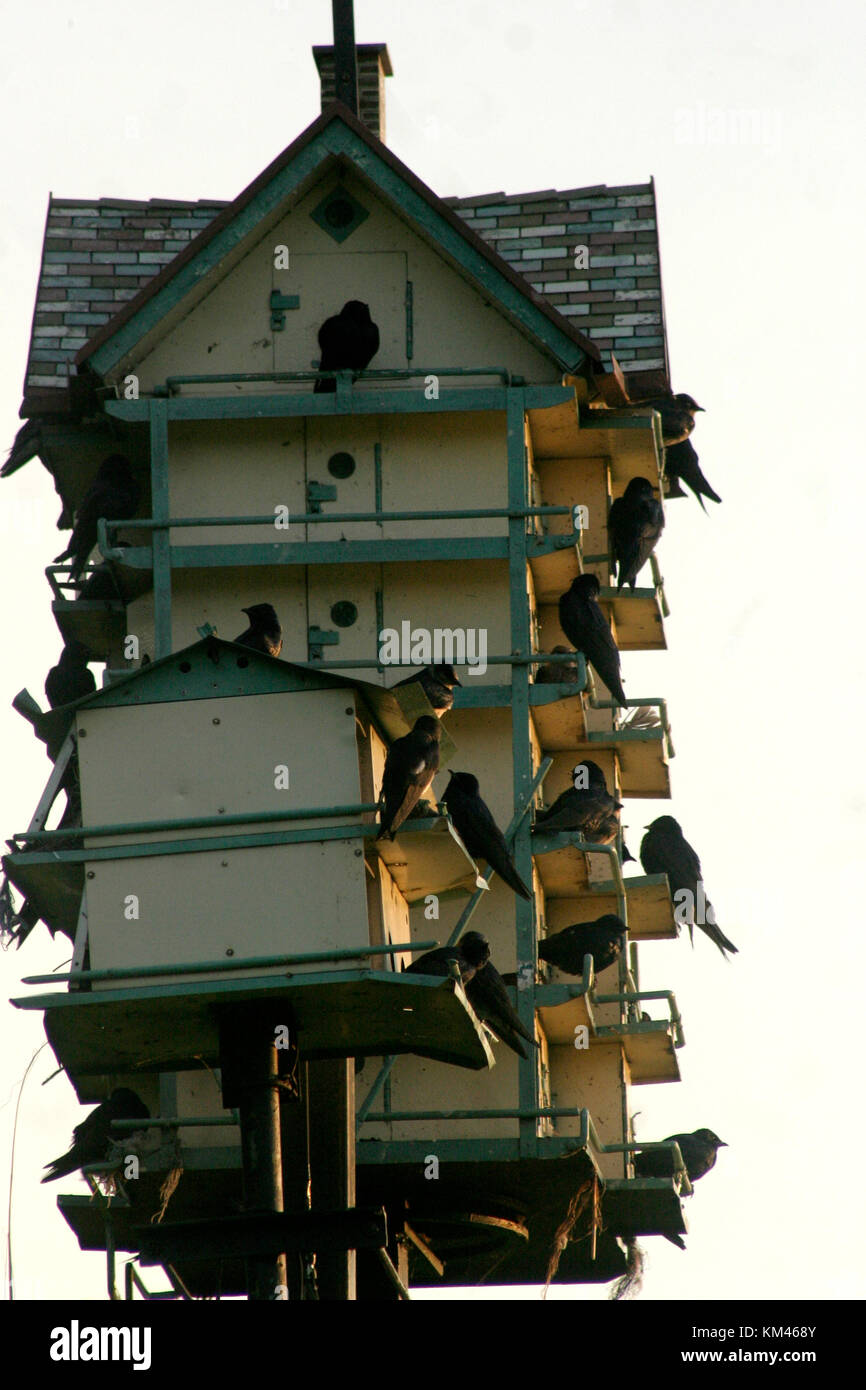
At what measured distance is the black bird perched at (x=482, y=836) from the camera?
17.3 meters

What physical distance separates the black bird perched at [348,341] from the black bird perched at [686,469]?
3.34 metres

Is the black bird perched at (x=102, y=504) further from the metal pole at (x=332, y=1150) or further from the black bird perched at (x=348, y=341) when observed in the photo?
the metal pole at (x=332, y=1150)

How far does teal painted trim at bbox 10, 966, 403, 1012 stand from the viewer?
15.0 meters

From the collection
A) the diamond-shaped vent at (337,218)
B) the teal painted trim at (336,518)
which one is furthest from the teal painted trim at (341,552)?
the diamond-shaped vent at (337,218)

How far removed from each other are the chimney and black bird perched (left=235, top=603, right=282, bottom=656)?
5.46 m

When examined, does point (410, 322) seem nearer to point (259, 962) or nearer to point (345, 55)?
point (345, 55)

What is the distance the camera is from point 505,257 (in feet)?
68.2

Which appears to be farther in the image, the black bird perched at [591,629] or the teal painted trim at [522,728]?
the black bird perched at [591,629]

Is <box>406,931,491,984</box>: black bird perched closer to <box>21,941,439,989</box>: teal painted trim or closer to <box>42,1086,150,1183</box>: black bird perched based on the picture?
<box>21,941,439,989</box>: teal painted trim

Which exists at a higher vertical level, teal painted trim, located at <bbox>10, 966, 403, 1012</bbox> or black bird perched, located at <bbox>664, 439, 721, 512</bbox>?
black bird perched, located at <bbox>664, 439, 721, 512</bbox>

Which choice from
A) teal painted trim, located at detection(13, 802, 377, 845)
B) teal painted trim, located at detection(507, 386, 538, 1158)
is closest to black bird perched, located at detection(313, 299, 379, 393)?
teal painted trim, located at detection(507, 386, 538, 1158)

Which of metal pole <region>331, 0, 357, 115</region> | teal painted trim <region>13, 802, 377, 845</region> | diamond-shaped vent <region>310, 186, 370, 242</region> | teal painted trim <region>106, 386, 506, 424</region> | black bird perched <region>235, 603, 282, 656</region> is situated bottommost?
teal painted trim <region>13, 802, 377, 845</region>

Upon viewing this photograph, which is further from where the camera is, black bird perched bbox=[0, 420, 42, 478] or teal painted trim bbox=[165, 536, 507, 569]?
black bird perched bbox=[0, 420, 42, 478]
